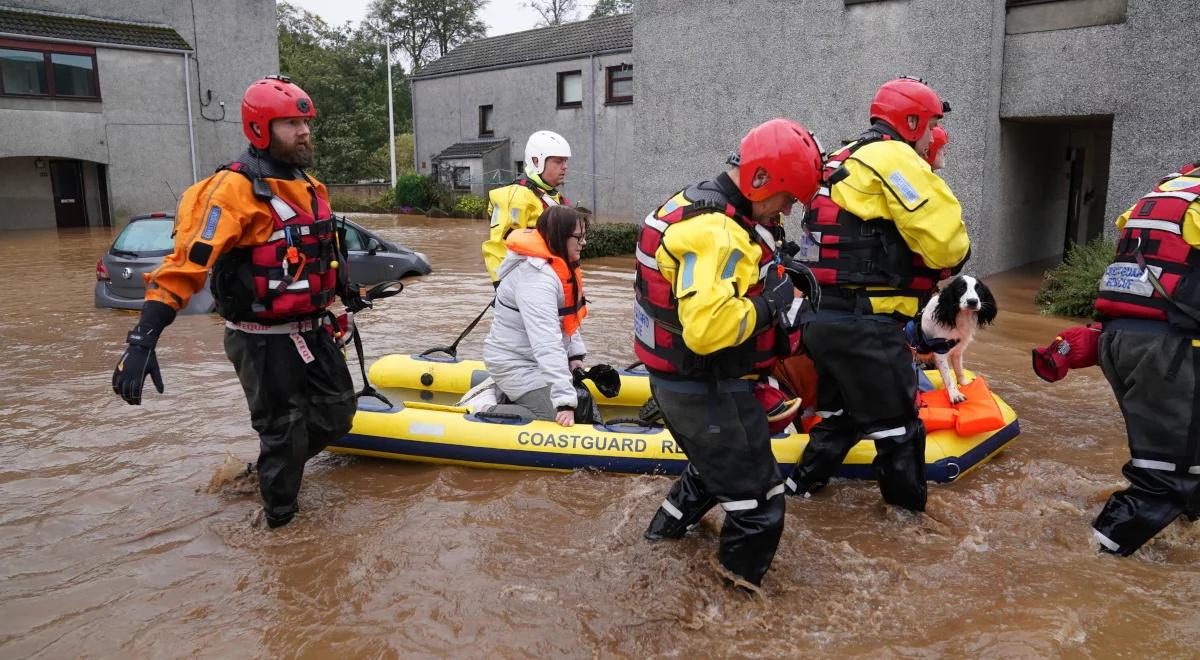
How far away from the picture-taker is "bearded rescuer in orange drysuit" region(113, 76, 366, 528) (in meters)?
3.79

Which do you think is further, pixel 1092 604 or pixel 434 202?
pixel 434 202

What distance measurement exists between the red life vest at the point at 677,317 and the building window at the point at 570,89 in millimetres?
23451

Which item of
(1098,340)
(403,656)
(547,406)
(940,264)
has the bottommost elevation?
(403,656)

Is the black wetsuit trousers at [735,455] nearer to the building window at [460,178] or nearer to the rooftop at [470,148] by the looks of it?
the rooftop at [470,148]

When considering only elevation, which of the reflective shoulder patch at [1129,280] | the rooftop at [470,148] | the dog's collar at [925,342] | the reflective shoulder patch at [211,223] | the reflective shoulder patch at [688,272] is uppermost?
the rooftop at [470,148]

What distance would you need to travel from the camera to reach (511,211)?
6.68 metres

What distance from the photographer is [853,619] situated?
3.50 meters

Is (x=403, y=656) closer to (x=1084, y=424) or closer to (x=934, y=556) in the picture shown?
(x=934, y=556)

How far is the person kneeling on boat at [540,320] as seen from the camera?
5066 mm

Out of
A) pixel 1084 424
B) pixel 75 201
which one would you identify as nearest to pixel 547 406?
pixel 1084 424

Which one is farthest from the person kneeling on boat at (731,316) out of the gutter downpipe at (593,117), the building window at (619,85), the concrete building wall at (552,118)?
the gutter downpipe at (593,117)

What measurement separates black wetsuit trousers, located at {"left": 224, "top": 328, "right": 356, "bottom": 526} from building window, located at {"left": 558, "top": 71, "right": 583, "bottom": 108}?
22.5 m

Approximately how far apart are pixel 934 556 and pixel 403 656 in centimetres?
245

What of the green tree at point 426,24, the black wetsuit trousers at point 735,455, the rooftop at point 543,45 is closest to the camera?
the black wetsuit trousers at point 735,455
